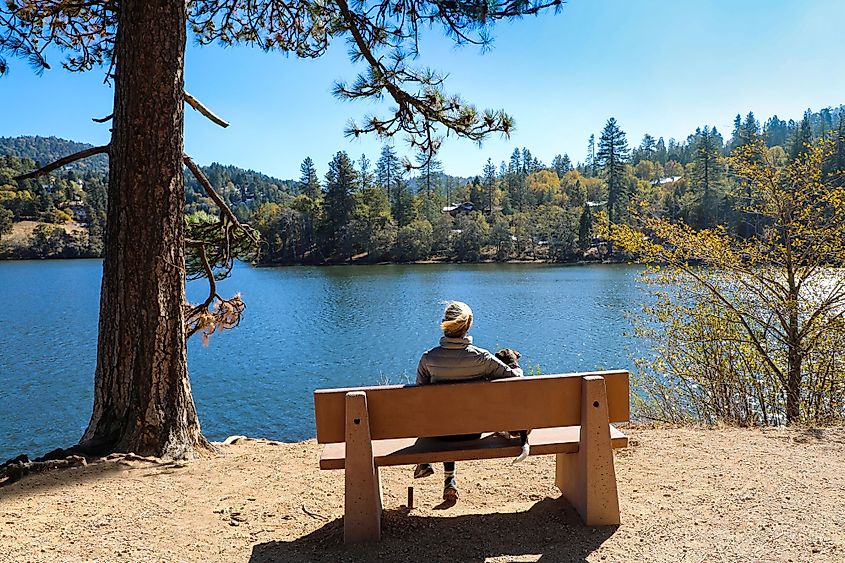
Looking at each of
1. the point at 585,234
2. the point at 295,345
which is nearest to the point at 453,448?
the point at 295,345

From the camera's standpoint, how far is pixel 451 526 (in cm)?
287

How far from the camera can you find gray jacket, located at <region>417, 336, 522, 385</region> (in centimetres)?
280

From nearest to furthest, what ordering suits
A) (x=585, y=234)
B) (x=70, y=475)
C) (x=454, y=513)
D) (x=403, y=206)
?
1. (x=454, y=513)
2. (x=70, y=475)
3. (x=585, y=234)
4. (x=403, y=206)

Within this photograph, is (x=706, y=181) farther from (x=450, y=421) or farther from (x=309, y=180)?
(x=450, y=421)

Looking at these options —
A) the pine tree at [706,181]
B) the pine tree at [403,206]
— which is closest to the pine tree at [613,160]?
the pine tree at [706,181]

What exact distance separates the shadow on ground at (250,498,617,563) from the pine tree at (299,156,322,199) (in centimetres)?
7627

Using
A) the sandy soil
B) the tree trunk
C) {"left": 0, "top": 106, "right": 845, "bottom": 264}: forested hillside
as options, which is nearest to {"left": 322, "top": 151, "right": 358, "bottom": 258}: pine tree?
{"left": 0, "top": 106, "right": 845, "bottom": 264}: forested hillside

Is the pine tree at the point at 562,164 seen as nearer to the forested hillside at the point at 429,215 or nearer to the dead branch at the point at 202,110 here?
the forested hillside at the point at 429,215

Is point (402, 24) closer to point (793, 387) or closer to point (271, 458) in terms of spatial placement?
point (271, 458)

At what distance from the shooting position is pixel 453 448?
2.73 meters

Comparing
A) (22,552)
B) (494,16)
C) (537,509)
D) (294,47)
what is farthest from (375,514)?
(294,47)

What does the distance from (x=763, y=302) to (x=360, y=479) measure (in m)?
5.62

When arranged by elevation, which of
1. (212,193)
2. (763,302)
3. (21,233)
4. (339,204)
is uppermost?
(339,204)

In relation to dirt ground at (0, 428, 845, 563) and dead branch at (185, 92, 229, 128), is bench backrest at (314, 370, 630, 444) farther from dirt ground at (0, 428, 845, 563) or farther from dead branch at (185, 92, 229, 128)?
dead branch at (185, 92, 229, 128)
